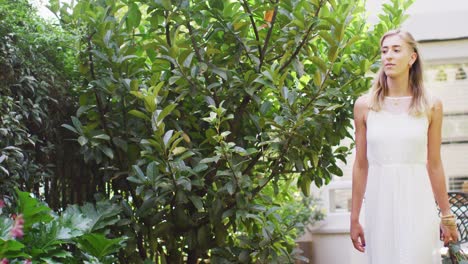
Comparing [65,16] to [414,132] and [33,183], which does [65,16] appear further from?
[414,132]

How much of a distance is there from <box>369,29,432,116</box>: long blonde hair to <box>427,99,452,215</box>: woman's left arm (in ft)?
0.21

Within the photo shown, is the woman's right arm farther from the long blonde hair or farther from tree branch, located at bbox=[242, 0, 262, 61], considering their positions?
tree branch, located at bbox=[242, 0, 262, 61]

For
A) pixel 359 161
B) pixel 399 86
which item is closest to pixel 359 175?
pixel 359 161

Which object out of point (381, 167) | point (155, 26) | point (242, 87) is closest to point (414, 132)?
point (381, 167)

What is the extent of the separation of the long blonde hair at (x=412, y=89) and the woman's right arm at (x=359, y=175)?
0.24 ft

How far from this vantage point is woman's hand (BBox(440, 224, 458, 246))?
3549mm

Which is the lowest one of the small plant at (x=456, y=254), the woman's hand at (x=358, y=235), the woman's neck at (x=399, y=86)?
the small plant at (x=456, y=254)

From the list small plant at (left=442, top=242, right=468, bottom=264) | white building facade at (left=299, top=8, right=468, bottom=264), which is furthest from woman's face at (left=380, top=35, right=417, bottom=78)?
white building facade at (left=299, top=8, right=468, bottom=264)

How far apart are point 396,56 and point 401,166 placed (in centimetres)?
51

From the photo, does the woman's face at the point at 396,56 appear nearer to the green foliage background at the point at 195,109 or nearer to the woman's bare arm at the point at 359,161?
the woman's bare arm at the point at 359,161

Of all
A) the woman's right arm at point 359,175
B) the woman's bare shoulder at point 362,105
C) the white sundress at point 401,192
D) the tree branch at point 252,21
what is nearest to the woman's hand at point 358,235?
the woman's right arm at point 359,175

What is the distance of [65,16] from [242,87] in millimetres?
1037

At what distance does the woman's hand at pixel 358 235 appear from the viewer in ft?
11.8

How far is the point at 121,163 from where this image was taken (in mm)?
4254
